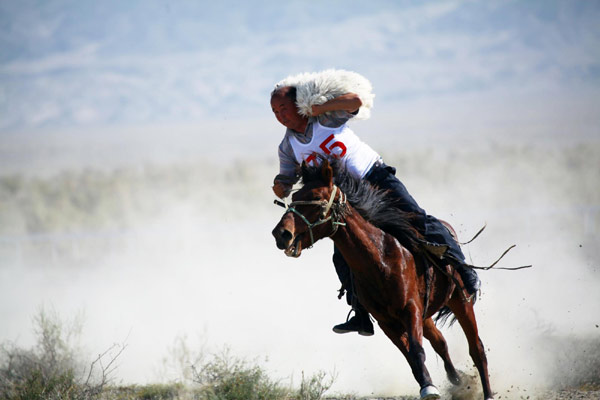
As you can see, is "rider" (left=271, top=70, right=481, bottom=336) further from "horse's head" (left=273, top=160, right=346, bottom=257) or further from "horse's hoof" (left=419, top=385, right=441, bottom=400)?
"horse's hoof" (left=419, top=385, right=441, bottom=400)

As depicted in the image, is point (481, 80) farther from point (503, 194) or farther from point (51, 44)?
point (51, 44)

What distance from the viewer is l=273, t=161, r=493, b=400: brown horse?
284 inches

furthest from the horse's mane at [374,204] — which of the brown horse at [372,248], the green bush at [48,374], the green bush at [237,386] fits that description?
the green bush at [48,374]

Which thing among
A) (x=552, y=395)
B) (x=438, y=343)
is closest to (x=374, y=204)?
(x=438, y=343)

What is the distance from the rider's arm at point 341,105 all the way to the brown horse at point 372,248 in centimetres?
60

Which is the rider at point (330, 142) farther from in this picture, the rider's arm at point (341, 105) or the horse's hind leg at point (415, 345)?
the horse's hind leg at point (415, 345)

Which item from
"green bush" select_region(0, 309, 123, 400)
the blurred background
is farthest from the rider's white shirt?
the blurred background

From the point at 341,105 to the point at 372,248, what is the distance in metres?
1.31

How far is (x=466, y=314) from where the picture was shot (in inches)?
354

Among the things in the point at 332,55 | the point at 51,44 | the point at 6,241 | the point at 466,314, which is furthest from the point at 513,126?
the point at 51,44

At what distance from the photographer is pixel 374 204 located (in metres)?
7.95

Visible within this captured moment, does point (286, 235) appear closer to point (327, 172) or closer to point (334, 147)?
point (327, 172)

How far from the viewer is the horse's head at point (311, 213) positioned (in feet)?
22.8

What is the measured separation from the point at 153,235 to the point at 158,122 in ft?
126
